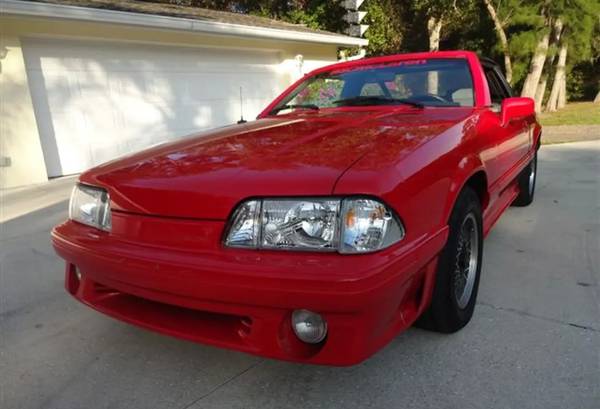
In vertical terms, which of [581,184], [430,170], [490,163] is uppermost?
[430,170]

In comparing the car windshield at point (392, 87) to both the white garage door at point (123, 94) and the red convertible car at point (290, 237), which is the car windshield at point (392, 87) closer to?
the red convertible car at point (290, 237)

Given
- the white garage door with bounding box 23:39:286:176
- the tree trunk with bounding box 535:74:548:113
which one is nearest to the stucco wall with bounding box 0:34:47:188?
the white garage door with bounding box 23:39:286:176

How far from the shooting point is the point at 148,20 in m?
7.84

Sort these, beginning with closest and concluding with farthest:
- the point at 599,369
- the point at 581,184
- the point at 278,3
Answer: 1. the point at 599,369
2. the point at 581,184
3. the point at 278,3

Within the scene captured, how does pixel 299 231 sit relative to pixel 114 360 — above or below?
above

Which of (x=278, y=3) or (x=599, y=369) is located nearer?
(x=599, y=369)

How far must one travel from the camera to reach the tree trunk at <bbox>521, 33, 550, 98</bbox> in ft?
48.8

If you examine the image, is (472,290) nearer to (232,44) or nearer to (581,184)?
(581,184)

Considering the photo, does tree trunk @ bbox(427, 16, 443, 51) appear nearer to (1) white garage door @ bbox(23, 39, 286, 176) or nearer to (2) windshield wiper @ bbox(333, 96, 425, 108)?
(1) white garage door @ bbox(23, 39, 286, 176)

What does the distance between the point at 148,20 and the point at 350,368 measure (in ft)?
24.0

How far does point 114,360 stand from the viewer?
7.48 ft

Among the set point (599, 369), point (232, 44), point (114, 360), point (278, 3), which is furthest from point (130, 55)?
point (278, 3)

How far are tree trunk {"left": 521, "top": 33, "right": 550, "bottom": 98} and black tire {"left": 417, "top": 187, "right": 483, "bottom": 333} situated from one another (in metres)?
14.2

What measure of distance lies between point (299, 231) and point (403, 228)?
380mm
